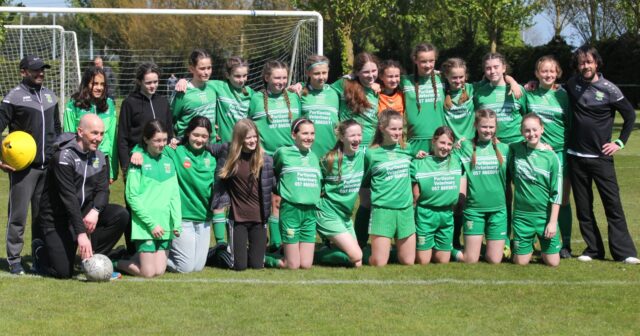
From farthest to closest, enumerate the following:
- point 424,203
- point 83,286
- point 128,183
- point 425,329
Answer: point 424,203 → point 128,183 → point 83,286 → point 425,329

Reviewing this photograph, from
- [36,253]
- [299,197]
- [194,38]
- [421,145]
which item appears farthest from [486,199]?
[194,38]

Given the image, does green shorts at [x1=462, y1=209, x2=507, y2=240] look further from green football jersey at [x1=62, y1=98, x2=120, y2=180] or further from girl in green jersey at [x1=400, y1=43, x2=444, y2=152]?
green football jersey at [x1=62, y1=98, x2=120, y2=180]

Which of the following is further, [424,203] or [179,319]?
[424,203]

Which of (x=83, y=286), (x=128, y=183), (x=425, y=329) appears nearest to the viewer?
(x=425, y=329)

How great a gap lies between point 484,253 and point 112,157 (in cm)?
365

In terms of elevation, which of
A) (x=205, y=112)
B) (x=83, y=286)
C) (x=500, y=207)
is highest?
(x=205, y=112)

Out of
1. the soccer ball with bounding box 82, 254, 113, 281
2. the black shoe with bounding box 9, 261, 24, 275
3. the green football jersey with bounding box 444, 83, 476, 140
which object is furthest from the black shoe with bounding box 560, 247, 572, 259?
the black shoe with bounding box 9, 261, 24, 275

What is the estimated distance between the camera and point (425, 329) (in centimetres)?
602

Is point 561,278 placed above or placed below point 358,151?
below

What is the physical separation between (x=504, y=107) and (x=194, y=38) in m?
25.8

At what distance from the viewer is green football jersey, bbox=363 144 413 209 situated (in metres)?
8.24

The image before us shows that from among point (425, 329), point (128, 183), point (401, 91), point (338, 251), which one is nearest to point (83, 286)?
point (128, 183)

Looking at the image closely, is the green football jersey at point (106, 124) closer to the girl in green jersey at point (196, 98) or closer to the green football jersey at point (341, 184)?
the girl in green jersey at point (196, 98)

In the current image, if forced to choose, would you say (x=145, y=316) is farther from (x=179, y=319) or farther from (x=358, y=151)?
(x=358, y=151)
